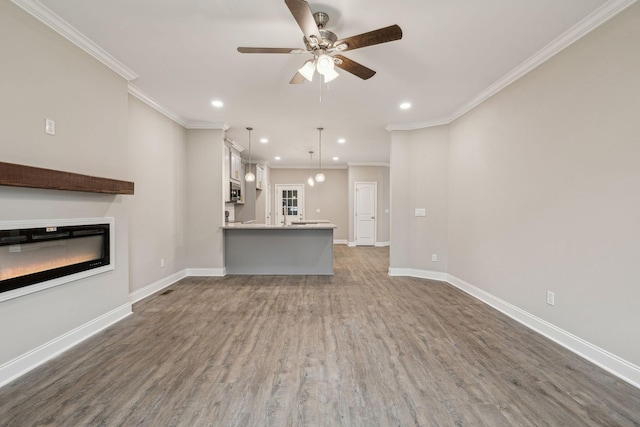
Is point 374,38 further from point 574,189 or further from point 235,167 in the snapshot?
point 235,167

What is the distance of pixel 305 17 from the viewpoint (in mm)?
1731

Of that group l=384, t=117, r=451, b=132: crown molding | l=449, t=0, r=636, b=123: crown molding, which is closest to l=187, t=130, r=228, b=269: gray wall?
l=384, t=117, r=451, b=132: crown molding

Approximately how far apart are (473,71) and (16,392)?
4.82m

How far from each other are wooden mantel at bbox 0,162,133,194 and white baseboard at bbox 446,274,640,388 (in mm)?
4498

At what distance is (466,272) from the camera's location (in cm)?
402

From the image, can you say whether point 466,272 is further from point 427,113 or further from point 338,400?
point 338,400

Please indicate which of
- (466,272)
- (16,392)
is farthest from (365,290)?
(16,392)

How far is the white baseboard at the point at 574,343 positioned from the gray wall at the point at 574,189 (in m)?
0.05

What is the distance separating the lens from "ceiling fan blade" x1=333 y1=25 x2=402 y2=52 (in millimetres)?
1793

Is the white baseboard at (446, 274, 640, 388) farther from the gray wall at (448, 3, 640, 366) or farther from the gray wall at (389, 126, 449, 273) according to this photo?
the gray wall at (389, 126, 449, 273)

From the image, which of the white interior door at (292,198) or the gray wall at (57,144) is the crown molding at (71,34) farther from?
the white interior door at (292,198)

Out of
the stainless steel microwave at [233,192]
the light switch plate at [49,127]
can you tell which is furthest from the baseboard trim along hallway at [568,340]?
the light switch plate at [49,127]

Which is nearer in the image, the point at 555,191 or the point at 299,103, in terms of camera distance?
the point at 555,191

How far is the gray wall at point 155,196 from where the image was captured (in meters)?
3.51
